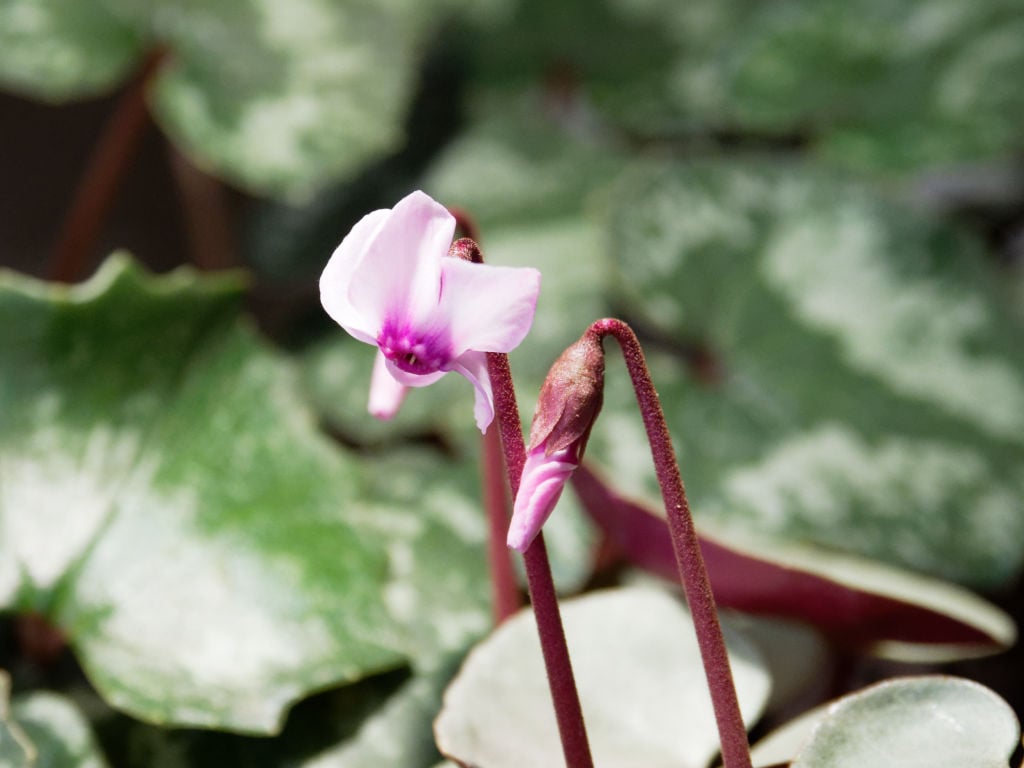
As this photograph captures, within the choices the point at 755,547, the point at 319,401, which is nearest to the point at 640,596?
the point at 755,547

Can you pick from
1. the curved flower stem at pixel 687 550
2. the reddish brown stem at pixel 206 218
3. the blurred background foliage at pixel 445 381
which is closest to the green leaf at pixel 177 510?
the blurred background foliage at pixel 445 381

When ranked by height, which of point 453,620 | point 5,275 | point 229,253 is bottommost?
point 229,253

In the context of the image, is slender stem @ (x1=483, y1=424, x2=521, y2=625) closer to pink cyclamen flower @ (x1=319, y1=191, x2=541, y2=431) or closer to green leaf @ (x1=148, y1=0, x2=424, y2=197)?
pink cyclamen flower @ (x1=319, y1=191, x2=541, y2=431)

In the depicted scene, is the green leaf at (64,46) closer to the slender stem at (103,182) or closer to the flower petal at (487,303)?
the slender stem at (103,182)

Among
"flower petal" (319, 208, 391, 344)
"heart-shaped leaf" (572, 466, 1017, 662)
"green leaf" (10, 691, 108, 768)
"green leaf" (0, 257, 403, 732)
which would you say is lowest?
"green leaf" (10, 691, 108, 768)

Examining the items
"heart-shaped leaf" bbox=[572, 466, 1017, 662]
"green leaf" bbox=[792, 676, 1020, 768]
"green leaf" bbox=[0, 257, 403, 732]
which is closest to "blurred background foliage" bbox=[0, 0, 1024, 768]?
"green leaf" bbox=[0, 257, 403, 732]

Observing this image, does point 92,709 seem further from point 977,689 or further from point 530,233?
point 530,233

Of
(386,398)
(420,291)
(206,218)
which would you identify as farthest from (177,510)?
(206,218)
